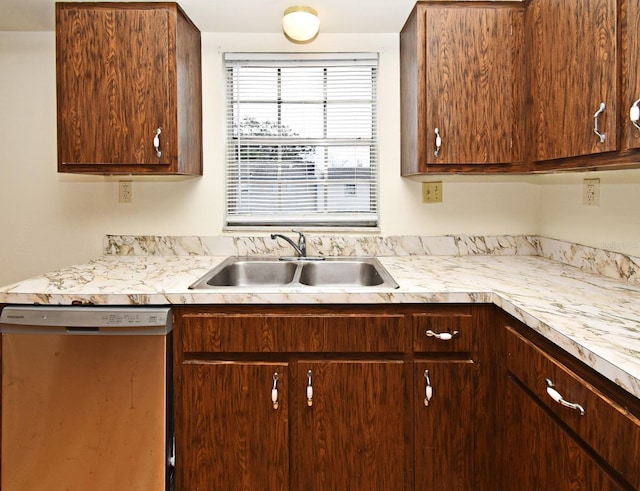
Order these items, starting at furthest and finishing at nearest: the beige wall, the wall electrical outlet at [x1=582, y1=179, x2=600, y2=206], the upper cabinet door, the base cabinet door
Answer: the beige wall
the wall electrical outlet at [x1=582, y1=179, x2=600, y2=206]
the upper cabinet door
the base cabinet door

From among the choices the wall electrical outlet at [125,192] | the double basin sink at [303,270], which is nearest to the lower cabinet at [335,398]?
the double basin sink at [303,270]

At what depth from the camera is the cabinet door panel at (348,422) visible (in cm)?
155

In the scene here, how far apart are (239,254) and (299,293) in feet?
2.86

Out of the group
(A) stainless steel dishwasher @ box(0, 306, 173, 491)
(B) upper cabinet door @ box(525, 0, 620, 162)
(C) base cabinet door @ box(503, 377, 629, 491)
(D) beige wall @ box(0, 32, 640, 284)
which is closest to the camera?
(C) base cabinet door @ box(503, 377, 629, 491)

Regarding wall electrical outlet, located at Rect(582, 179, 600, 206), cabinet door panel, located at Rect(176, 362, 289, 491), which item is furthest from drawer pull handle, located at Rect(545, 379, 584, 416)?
wall electrical outlet, located at Rect(582, 179, 600, 206)

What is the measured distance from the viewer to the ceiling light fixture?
6.50 ft

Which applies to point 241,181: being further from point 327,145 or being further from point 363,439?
point 363,439

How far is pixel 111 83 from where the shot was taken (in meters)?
1.90

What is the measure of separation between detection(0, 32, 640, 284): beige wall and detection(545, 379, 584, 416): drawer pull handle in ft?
4.14

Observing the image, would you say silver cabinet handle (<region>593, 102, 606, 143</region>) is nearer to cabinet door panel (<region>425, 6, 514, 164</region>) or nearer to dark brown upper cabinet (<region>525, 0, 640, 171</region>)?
dark brown upper cabinet (<region>525, 0, 640, 171</region>)

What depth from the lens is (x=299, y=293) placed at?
1.52 meters

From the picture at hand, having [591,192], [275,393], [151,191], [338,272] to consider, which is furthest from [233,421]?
[591,192]

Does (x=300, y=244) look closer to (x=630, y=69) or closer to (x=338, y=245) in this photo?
(x=338, y=245)

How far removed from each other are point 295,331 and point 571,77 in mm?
1277
